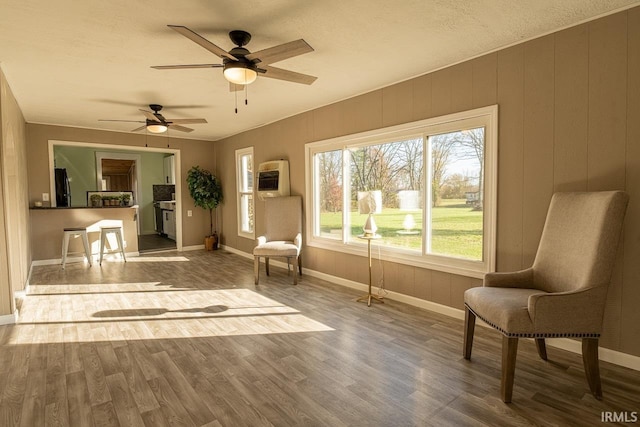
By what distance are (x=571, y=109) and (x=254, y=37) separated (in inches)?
98.6

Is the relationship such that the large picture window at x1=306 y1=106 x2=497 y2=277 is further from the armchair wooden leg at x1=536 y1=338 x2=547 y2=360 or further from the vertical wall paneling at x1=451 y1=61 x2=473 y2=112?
the armchair wooden leg at x1=536 y1=338 x2=547 y2=360

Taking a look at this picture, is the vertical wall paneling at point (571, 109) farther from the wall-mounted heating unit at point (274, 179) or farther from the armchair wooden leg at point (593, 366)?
the wall-mounted heating unit at point (274, 179)

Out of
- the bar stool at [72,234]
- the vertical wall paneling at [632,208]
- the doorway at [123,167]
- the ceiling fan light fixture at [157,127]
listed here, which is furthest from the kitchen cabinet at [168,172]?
the vertical wall paneling at [632,208]

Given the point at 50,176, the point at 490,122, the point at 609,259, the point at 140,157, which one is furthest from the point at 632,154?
the point at 140,157

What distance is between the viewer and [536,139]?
2.73m

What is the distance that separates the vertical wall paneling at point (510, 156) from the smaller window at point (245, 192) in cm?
461

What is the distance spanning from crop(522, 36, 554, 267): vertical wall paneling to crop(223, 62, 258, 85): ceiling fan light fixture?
2248 millimetres

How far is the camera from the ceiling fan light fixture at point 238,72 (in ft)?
8.44

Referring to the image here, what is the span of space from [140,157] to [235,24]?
8.16m

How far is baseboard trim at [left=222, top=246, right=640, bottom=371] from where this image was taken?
2.36 m

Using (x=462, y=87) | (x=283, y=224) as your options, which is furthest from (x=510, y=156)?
(x=283, y=224)

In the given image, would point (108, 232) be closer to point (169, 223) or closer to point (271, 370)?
point (169, 223)

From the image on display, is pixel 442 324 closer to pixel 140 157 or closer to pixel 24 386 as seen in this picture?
pixel 24 386

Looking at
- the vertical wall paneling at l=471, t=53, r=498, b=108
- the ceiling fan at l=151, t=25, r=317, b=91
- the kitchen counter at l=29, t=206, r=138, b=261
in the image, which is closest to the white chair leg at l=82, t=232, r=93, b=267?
the kitchen counter at l=29, t=206, r=138, b=261
